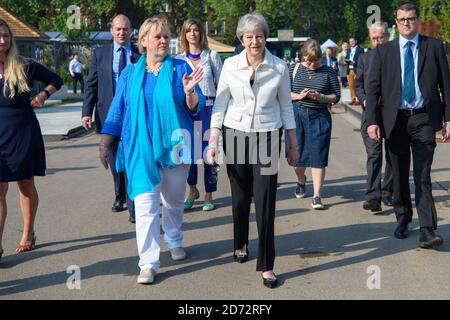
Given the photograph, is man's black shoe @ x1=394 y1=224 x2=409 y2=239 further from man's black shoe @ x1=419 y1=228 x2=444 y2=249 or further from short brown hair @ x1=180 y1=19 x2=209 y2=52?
short brown hair @ x1=180 y1=19 x2=209 y2=52

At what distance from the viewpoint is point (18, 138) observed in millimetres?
6098

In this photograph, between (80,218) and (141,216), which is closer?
(141,216)

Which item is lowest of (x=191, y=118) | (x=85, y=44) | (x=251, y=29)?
(x=85, y=44)

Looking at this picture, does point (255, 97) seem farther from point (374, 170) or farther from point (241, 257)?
point (374, 170)

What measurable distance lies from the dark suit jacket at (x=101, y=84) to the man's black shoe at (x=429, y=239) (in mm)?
3357

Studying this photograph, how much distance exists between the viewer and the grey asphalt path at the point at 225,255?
525 centimetres

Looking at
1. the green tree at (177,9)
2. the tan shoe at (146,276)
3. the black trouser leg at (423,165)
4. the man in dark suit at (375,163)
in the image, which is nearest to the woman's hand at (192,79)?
the tan shoe at (146,276)

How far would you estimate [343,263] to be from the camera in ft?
19.5

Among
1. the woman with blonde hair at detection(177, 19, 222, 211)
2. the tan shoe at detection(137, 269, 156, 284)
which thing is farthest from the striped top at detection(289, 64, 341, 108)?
the tan shoe at detection(137, 269, 156, 284)

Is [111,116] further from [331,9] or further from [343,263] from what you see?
[331,9]

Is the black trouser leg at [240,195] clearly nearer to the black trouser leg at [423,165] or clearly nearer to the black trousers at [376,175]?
the black trouser leg at [423,165]

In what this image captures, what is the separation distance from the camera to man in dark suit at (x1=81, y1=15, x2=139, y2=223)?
7531 mm
